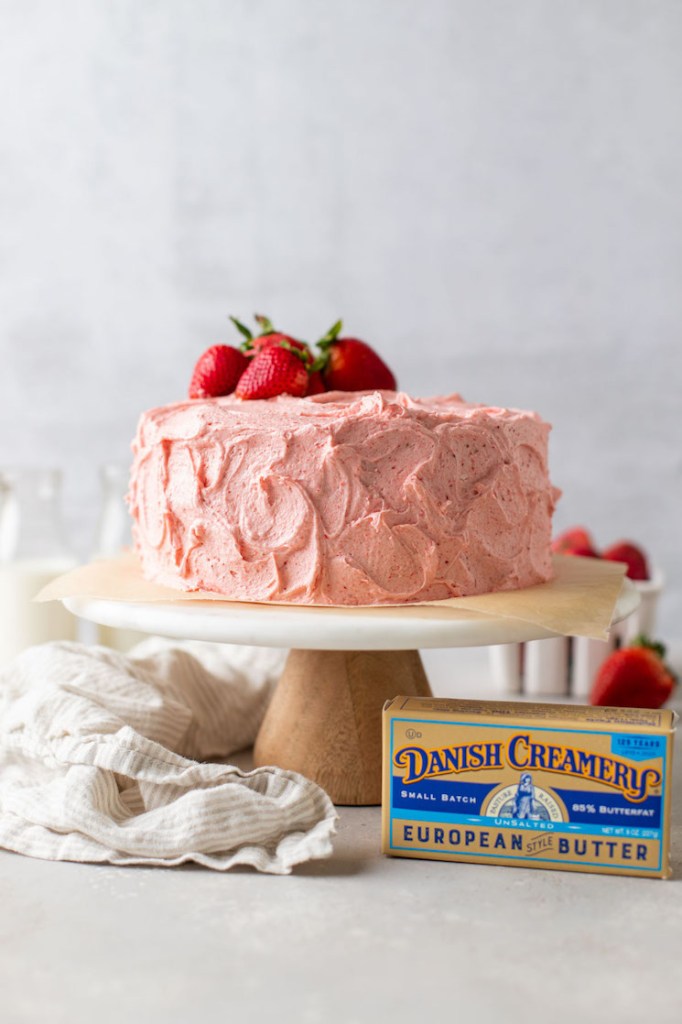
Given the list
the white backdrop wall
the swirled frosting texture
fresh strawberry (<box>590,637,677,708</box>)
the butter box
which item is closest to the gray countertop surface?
the butter box

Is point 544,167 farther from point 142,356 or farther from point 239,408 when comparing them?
point 239,408

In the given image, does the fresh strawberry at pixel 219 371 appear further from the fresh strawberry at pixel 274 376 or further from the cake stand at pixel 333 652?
the cake stand at pixel 333 652

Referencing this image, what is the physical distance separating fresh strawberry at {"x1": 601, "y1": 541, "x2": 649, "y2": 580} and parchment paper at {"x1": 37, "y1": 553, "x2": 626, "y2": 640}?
1.53ft

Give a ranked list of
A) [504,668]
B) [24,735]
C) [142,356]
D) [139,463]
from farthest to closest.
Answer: [142,356]
[504,668]
[139,463]
[24,735]

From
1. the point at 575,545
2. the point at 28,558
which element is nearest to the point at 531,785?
the point at 575,545

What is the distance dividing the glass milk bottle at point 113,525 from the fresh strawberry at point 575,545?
0.77 m

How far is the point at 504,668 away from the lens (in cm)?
198

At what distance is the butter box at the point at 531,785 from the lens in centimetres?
112

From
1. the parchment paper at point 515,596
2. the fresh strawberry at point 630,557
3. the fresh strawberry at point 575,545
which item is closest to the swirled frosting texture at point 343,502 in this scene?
the parchment paper at point 515,596

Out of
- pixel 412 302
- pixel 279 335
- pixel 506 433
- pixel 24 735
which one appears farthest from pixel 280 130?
pixel 24 735

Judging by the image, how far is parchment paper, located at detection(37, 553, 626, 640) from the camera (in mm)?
1214

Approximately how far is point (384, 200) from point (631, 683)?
161 cm

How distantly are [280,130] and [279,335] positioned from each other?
62.9 inches

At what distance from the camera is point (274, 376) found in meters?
1.44
